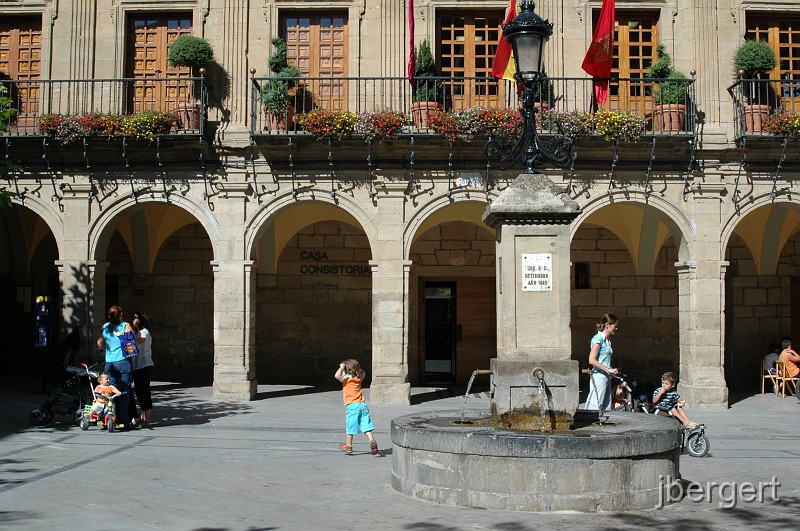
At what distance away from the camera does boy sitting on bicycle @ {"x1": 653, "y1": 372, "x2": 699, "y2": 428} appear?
10.8 meters

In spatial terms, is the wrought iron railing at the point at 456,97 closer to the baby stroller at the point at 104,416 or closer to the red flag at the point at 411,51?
the red flag at the point at 411,51

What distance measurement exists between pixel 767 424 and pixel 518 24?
8.43m

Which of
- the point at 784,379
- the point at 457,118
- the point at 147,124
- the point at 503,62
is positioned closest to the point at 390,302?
the point at 457,118

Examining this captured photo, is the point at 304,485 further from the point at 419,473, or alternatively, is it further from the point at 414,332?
the point at 414,332

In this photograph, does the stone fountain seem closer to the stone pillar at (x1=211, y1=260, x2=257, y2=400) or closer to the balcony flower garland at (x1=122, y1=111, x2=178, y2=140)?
the stone pillar at (x1=211, y1=260, x2=257, y2=400)

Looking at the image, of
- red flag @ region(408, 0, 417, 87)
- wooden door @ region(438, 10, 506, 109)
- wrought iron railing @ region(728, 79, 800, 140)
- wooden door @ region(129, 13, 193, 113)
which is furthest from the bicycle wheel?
wooden door @ region(129, 13, 193, 113)

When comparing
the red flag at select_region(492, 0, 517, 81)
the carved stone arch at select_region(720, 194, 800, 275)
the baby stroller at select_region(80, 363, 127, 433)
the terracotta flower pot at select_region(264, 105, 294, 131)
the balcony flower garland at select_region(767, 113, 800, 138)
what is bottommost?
the baby stroller at select_region(80, 363, 127, 433)

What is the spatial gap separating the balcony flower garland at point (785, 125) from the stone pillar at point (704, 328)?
2.48 meters

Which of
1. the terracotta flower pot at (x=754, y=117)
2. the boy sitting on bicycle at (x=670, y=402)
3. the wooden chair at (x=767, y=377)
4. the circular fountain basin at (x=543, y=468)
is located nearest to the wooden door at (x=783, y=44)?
the terracotta flower pot at (x=754, y=117)

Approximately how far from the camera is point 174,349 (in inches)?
783

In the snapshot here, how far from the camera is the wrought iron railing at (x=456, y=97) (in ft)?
52.5

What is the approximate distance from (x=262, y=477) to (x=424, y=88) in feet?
29.7

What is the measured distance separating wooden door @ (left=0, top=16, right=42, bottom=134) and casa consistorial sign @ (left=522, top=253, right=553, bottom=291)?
39.8ft

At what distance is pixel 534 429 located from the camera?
27.1ft
